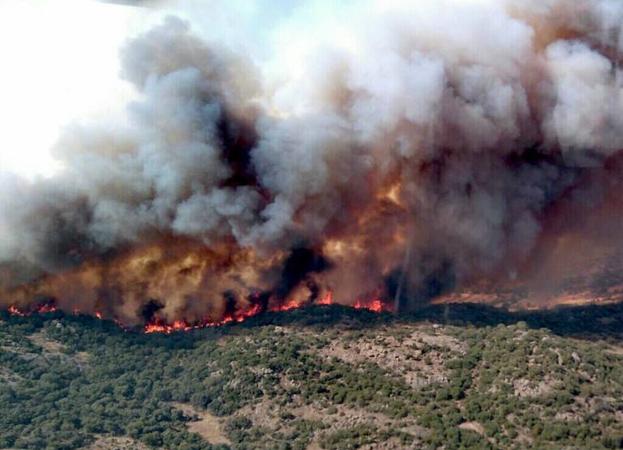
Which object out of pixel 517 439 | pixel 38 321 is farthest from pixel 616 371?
pixel 38 321

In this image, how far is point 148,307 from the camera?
59.9 m

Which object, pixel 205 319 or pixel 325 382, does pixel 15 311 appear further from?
pixel 325 382

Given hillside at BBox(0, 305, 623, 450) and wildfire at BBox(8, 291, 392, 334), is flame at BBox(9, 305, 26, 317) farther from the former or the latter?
hillside at BBox(0, 305, 623, 450)

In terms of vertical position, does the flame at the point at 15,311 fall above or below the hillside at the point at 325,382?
above

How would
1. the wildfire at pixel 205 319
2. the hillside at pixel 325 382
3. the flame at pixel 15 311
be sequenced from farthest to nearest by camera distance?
the wildfire at pixel 205 319, the flame at pixel 15 311, the hillside at pixel 325 382

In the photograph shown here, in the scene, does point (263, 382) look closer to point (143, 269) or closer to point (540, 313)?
point (143, 269)

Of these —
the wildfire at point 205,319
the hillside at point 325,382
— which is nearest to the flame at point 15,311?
the wildfire at point 205,319

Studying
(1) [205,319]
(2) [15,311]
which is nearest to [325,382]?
(1) [205,319]

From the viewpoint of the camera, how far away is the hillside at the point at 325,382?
1737 inches

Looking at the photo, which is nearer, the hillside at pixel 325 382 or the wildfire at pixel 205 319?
the hillside at pixel 325 382

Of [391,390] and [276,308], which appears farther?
[276,308]

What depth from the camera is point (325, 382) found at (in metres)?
49.8

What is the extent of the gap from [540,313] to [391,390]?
602 inches

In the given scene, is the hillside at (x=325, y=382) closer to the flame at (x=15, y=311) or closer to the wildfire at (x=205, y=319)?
the flame at (x=15, y=311)
